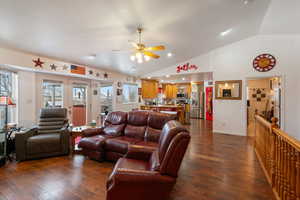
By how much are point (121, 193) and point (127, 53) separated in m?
4.28

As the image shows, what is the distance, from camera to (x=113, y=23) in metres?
3.24

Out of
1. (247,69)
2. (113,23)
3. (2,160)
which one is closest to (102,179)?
(2,160)

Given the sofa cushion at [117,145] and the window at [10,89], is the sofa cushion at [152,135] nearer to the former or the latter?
the sofa cushion at [117,145]

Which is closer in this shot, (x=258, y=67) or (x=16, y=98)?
(x=16, y=98)

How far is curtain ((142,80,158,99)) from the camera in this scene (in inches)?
336

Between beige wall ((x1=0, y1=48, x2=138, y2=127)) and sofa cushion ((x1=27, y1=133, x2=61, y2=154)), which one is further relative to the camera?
beige wall ((x1=0, y1=48, x2=138, y2=127))

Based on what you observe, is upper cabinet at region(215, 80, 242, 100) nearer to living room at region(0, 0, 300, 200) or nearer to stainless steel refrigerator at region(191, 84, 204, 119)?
living room at region(0, 0, 300, 200)

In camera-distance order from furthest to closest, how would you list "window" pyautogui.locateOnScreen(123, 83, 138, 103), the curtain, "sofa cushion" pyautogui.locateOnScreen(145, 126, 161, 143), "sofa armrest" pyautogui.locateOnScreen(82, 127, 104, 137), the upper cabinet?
1. the curtain
2. "window" pyautogui.locateOnScreen(123, 83, 138, 103)
3. the upper cabinet
4. "sofa armrest" pyautogui.locateOnScreen(82, 127, 104, 137)
5. "sofa cushion" pyautogui.locateOnScreen(145, 126, 161, 143)

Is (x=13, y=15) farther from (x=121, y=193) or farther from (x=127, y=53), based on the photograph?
(x=121, y=193)

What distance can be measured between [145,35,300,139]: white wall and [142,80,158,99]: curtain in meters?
3.09

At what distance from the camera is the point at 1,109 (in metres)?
3.29

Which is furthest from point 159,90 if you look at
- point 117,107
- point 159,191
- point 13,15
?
point 159,191

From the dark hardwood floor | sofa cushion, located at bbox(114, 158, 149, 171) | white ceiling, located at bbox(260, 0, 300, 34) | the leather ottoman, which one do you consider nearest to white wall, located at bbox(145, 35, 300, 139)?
white ceiling, located at bbox(260, 0, 300, 34)

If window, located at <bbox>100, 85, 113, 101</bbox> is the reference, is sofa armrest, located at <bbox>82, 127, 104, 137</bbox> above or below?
below
